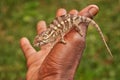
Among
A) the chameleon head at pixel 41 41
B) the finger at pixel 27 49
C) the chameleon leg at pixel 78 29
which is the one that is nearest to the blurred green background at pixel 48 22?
the finger at pixel 27 49

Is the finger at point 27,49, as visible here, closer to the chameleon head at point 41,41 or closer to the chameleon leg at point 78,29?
the chameleon head at point 41,41

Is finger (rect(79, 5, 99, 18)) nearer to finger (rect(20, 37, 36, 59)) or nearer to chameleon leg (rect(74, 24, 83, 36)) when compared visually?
chameleon leg (rect(74, 24, 83, 36))

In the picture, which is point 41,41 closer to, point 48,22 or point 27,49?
point 27,49

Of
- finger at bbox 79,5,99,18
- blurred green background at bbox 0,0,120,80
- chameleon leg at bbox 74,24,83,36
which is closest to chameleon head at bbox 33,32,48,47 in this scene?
chameleon leg at bbox 74,24,83,36

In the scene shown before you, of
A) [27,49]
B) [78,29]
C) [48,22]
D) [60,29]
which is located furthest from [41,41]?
[48,22]

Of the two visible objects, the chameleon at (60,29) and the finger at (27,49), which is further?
the finger at (27,49)

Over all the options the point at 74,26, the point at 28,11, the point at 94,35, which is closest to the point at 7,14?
the point at 28,11

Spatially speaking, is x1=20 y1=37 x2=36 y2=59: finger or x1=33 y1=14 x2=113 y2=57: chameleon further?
x1=20 y1=37 x2=36 y2=59: finger

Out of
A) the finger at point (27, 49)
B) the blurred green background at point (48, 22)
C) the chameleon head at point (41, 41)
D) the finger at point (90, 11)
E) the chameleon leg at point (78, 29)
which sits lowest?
the blurred green background at point (48, 22)

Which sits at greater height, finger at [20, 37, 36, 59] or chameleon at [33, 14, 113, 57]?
chameleon at [33, 14, 113, 57]
